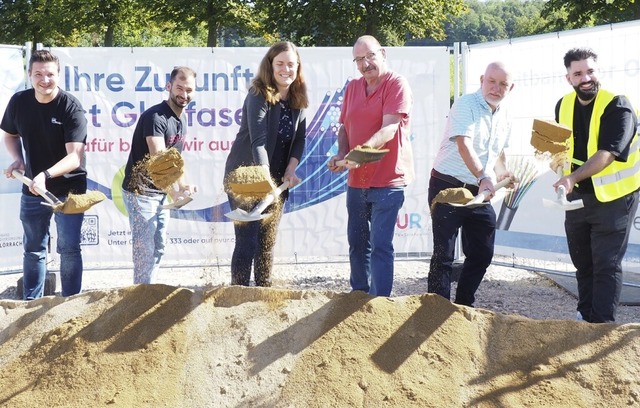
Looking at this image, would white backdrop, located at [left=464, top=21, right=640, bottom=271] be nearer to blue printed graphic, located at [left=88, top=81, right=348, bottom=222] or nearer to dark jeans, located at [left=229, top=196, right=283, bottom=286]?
blue printed graphic, located at [left=88, top=81, right=348, bottom=222]

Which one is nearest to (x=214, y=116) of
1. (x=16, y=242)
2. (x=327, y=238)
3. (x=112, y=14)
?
(x=327, y=238)

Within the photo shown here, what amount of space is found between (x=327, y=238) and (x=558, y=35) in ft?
Result: 8.90

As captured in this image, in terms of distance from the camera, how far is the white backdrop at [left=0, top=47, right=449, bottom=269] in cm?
683

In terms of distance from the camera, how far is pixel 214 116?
22.9ft

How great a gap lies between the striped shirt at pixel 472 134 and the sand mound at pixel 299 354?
3.38 ft

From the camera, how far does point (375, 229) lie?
4945mm

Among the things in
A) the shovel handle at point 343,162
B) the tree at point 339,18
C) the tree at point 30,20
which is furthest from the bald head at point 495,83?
the tree at point 30,20

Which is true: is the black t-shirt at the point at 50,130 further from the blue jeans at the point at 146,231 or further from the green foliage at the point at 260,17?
the green foliage at the point at 260,17

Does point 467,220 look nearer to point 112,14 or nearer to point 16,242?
point 16,242

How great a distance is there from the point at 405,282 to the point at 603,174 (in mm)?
2837

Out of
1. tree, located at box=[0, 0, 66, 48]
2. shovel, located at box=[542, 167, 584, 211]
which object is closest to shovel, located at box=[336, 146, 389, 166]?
shovel, located at box=[542, 167, 584, 211]

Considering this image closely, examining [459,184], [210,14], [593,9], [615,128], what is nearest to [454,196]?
[459,184]

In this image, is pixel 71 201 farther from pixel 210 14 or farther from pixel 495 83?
pixel 210 14

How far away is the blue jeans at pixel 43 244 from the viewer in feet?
16.8
